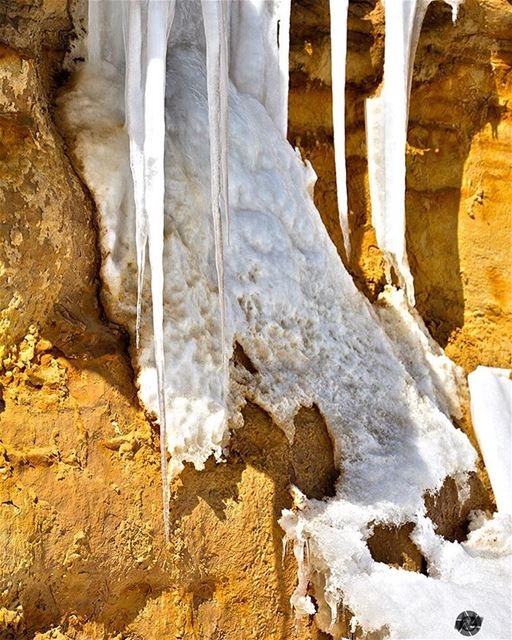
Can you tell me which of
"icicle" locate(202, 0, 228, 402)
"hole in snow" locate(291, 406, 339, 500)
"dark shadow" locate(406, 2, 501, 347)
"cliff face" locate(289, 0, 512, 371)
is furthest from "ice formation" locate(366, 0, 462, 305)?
"icicle" locate(202, 0, 228, 402)

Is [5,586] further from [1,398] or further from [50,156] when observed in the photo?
[50,156]

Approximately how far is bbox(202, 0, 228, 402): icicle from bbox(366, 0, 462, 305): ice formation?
1263 millimetres

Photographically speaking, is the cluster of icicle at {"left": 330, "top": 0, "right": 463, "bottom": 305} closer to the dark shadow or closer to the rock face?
the dark shadow

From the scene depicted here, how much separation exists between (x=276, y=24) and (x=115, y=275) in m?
1.41

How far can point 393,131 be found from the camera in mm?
4387

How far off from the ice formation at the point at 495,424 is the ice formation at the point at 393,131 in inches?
23.3

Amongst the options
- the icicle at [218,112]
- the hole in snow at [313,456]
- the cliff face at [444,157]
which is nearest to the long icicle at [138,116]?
the icicle at [218,112]

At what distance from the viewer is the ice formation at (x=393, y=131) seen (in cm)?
432

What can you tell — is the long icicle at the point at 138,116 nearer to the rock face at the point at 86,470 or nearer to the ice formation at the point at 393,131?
the rock face at the point at 86,470

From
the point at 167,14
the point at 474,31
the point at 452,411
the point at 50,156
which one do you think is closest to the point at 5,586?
the point at 50,156
